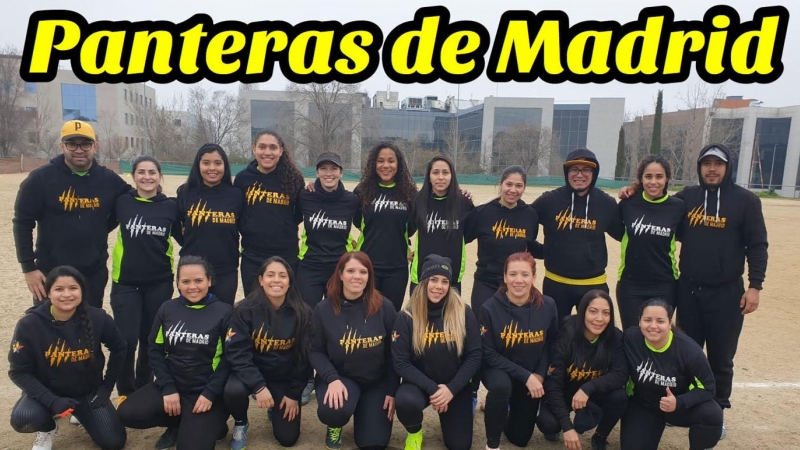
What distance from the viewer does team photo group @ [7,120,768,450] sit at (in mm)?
3656

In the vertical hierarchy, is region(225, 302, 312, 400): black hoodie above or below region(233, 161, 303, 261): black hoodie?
below

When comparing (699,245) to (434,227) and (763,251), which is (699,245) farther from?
(434,227)

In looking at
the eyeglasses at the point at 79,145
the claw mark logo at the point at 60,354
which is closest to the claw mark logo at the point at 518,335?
the claw mark logo at the point at 60,354

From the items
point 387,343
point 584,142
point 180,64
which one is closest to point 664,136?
point 584,142

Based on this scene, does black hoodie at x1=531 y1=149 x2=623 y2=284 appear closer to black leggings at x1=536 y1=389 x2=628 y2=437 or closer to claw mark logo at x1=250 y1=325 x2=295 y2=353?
black leggings at x1=536 y1=389 x2=628 y2=437

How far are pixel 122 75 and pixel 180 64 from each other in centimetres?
114

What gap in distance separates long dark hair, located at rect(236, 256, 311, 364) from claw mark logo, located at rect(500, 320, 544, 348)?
1.53 meters

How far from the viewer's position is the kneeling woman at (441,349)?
374 centimetres

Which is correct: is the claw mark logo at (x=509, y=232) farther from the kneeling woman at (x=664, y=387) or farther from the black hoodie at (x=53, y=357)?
the black hoodie at (x=53, y=357)

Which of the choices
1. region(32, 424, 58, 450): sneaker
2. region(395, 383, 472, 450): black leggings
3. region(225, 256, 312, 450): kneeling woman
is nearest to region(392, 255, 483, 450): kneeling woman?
region(395, 383, 472, 450): black leggings

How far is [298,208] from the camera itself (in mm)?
4832

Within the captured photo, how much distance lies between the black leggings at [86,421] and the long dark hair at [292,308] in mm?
1170

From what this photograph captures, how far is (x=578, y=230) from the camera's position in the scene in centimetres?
439

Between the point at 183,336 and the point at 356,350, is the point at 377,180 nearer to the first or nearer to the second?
the point at 356,350
